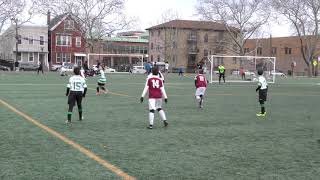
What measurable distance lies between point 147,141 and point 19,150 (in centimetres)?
261

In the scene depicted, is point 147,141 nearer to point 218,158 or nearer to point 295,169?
point 218,158

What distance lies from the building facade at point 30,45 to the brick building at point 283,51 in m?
39.1

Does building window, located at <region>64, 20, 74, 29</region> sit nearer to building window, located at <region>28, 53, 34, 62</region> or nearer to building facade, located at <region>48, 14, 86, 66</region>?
building facade, located at <region>48, 14, 86, 66</region>

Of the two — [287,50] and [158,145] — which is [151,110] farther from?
[287,50]

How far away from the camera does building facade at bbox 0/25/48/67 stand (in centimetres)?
8225

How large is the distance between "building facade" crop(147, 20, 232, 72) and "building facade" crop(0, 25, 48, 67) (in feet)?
70.8

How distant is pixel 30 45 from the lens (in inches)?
3263

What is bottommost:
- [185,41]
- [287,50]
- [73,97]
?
[73,97]

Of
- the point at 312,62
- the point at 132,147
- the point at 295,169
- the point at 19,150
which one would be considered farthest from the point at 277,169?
the point at 312,62

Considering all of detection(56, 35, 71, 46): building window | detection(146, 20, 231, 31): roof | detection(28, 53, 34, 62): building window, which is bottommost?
detection(28, 53, 34, 62): building window

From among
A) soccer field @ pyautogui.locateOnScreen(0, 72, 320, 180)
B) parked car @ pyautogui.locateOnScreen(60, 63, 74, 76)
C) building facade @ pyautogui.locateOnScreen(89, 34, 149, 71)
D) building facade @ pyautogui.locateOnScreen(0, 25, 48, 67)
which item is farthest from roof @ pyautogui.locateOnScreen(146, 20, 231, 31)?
soccer field @ pyautogui.locateOnScreen(0, 72, 320, 180)

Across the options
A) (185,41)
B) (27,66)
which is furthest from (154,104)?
(185,41)

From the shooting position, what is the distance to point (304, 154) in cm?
879

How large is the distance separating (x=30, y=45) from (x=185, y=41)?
29069 millimetres
